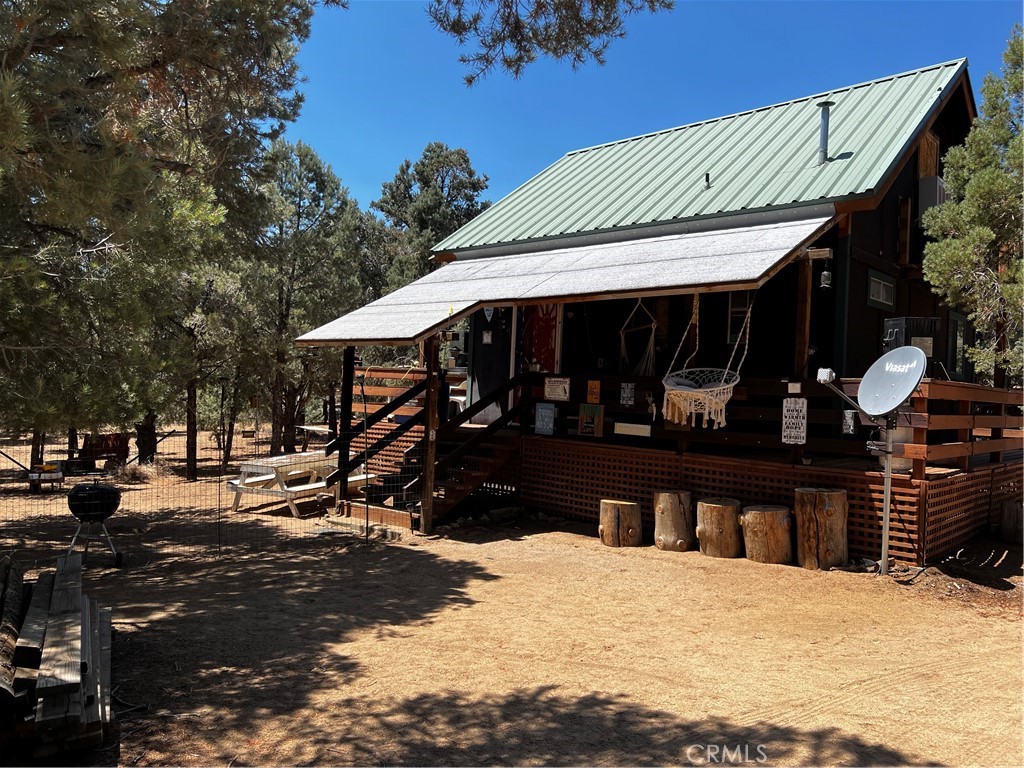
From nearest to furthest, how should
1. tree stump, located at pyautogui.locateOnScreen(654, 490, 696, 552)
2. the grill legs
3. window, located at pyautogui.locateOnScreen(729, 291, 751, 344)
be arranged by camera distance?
1. the grill legs
2. tree stump, located at pyautogui.locateOnScreen(654, 490, 696, 552)
3. window, located at pyautogui.locateOnScreen(729, 291, 751, 344)

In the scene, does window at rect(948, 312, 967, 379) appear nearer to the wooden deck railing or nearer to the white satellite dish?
the wooden deck railing

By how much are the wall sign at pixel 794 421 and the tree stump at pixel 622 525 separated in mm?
2119

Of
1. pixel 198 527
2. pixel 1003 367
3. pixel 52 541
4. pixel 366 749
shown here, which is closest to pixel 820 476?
pixel 1003 367

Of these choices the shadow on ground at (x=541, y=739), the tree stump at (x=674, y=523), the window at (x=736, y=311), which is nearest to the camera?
the shadow on ground at (x=541, y=739)

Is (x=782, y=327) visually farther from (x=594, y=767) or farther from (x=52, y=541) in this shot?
(x=52, y=541)

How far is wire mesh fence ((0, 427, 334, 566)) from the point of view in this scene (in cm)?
966

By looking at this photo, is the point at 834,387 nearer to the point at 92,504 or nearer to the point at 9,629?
the point at 9,629

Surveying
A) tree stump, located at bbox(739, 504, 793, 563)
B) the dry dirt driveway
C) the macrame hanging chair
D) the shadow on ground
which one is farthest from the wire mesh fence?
tree stump, located at bbox(739, 504, 793, 563)

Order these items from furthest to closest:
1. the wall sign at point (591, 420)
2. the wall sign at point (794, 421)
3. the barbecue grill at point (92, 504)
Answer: the wall sign at point (591, 420)
the wall sign at point (794, 421)
the barbecue grill at point (92, 504)

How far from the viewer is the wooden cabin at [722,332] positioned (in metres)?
8.75

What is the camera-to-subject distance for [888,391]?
7.57m

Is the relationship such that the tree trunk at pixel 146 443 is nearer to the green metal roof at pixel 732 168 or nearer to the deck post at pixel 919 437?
the green metal roof at pixel 732 168

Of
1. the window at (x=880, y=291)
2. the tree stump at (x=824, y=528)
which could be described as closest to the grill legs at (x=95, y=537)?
the tree stump at (x=824, y=528)

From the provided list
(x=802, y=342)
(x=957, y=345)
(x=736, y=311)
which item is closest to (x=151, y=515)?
(x=736, y=311)
